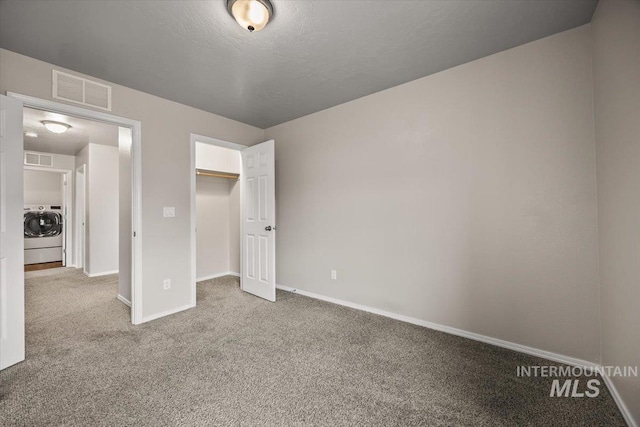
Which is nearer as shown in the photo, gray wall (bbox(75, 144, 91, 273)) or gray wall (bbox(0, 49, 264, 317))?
gray wall (bbox(0, 49, 264, 317))

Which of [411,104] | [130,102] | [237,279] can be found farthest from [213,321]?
[411,104]

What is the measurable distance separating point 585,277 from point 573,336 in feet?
1.47

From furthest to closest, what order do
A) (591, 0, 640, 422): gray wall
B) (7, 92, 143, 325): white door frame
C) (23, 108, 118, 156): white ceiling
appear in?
(23, 108, 118, 156): white ceiling
(7, 92, 143, 325): white door frame
(591, 0, 640, 422): gray wall

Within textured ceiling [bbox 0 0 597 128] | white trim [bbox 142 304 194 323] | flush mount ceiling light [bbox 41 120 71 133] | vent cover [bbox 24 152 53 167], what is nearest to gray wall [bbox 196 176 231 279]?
white trim [bbox 142 304 194 323]

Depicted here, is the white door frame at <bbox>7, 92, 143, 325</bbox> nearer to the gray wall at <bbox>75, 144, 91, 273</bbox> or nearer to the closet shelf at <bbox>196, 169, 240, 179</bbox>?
A: the closet shelf at <bbox>196, 169, 240, 179</bbox>

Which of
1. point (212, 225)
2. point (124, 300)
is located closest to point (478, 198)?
point (212, 225)

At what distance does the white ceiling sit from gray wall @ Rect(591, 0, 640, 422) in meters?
4.85

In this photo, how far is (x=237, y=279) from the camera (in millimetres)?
4383

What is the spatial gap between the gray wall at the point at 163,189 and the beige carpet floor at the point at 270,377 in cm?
37

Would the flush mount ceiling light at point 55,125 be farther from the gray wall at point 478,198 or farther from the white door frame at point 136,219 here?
the gray wall at point 478,198

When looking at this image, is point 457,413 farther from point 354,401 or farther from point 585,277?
point 585,277

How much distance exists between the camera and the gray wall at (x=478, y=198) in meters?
1.88

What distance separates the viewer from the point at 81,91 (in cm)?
239

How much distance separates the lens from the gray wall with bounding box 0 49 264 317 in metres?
2.77
